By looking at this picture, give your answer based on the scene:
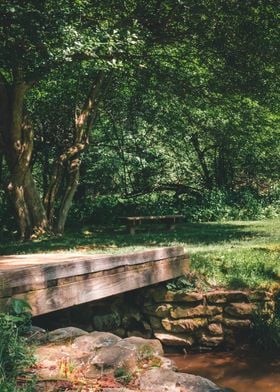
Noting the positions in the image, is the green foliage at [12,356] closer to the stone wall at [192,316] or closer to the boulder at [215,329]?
the stone wall at [192,316]

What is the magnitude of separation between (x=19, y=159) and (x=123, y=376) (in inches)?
423

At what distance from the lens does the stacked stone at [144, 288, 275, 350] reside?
24.0 ft

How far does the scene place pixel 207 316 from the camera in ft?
24.1

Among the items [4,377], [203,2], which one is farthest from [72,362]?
[203,2]

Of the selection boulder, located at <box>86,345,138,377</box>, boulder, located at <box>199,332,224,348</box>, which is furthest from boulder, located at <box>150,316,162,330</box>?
boulder, located at <box>86,345,138,377</box>

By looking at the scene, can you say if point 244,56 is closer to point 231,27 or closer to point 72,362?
point 231,27

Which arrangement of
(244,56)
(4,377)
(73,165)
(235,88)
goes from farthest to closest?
(73,165), (235,88), (244,56), (4,377)

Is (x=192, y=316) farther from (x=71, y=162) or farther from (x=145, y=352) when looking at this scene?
(x=71, y=162)

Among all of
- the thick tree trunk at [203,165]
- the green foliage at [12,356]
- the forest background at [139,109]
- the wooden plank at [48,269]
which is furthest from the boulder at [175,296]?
the thick tree trunk at [203,165]

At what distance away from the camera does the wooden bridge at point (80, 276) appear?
16.1 ft

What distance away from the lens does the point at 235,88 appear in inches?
562

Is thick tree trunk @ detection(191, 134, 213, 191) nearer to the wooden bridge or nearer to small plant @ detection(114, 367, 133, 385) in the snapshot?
the wooden bridge

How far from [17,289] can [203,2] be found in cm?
974

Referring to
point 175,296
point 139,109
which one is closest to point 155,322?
point 175,296
